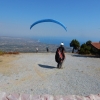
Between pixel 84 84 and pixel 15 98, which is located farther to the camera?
pixel 84 84

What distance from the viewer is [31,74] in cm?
→ 1168

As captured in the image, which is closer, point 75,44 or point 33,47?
point 75,44

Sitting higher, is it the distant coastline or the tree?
the tree

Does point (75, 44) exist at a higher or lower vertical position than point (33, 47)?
higher

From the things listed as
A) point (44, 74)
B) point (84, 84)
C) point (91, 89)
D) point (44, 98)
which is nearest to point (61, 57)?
point (44, 74)

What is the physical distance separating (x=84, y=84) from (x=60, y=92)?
6.31ft

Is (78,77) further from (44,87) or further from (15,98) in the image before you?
(15,98)

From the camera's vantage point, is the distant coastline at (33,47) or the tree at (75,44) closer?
the distant coastline at (33,47)

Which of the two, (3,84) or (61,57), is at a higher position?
(61,57)

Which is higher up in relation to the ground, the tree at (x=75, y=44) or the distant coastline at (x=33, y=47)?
the tree at (x=75, y=44)

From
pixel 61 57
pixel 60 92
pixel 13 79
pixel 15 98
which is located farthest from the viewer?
pixel 61 57

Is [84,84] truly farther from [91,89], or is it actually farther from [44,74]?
[44,74]

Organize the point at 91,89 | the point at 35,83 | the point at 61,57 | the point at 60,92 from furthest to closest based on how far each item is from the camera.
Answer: the point at 61,57 < the point at 35,83 < the point at 91,89 < the point at 60,92

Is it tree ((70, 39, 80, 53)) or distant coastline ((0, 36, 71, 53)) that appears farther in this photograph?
tree ((70, 39, 80, 53))
